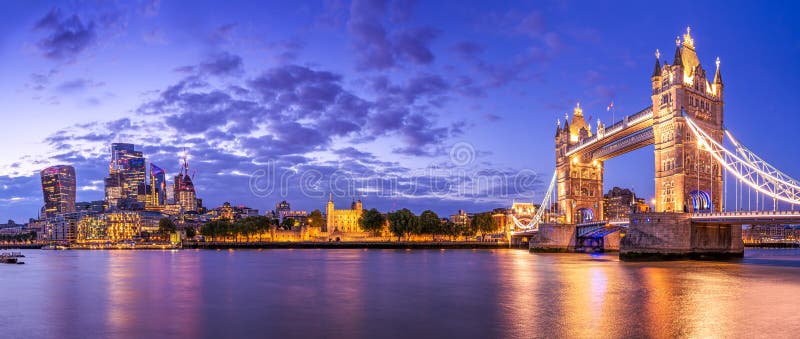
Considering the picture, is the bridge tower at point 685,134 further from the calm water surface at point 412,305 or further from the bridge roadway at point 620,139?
the calm water surface at point 412,305

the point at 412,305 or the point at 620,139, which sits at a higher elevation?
the point at 620,139

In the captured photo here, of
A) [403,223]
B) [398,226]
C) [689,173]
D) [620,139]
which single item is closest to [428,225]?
[403,223]

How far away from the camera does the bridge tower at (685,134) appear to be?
2004 inches

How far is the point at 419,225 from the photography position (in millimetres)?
112125

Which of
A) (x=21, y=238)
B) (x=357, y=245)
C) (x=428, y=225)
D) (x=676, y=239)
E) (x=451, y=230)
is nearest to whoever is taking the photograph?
(x=676, y=239)

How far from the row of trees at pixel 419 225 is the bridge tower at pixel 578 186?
35.1 m

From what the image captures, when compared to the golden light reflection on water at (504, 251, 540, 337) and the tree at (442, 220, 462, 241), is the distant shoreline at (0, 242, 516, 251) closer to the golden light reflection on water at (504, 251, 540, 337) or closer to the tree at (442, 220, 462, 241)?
the tree at (442, 220, 462, 241)

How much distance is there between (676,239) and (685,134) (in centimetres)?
903

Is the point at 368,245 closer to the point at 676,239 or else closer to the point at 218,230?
the point at 218,230

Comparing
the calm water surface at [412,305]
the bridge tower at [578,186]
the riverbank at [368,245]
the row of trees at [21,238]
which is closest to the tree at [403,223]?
the riverbank at [368,245]

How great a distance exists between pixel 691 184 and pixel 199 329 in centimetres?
4329

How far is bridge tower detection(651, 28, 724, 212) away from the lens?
167 feet

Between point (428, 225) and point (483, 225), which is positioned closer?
point (428, 225)

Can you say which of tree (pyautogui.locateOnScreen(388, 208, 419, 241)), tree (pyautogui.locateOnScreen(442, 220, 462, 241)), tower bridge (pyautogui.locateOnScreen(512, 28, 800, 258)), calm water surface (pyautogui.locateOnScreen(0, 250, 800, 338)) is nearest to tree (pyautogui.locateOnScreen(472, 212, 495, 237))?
tree (pyautogui.locateOnScreen(442, 220, 462, 241))
